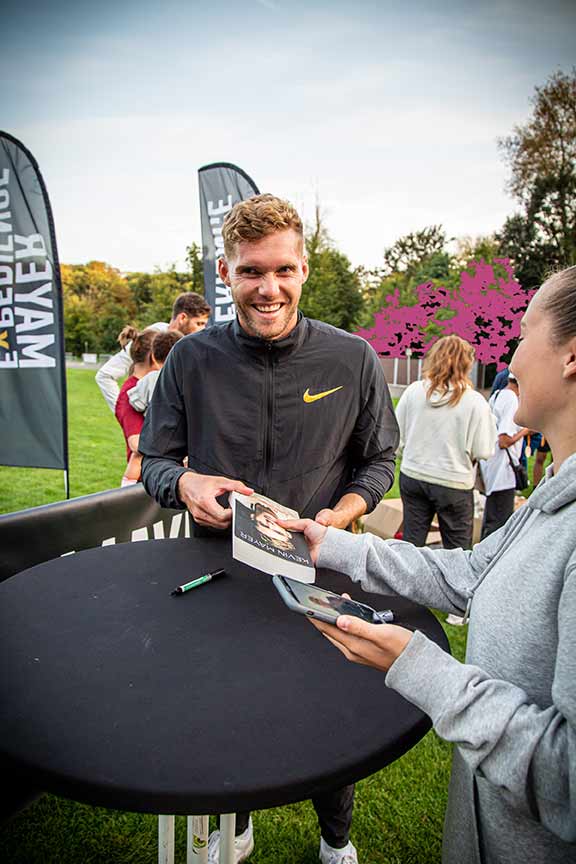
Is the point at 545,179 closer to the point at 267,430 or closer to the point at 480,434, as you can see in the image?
the point at 480,434

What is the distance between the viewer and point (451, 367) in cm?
402

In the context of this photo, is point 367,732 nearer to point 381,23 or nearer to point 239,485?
point 239,485

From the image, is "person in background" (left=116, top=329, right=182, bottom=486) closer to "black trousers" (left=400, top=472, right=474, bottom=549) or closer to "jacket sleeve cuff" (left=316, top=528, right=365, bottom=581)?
"black trousers" (left=400, top=472, right=474, bottom=549)

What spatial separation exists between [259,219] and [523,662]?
5.36 feet

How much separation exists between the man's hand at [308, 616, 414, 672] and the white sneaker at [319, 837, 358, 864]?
5.12 feet

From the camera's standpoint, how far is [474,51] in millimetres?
13359

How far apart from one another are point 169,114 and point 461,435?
20.3 meters

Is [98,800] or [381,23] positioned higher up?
[381,23]

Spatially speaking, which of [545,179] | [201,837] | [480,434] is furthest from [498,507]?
[545,179]

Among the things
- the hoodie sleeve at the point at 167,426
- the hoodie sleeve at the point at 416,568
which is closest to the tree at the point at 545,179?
the hoodie sleeve at the point at 167,426

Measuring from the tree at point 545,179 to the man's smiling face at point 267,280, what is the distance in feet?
70.4

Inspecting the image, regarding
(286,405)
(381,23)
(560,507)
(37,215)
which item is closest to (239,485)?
(286,405)

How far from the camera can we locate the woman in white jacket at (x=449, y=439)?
4031 millimetres

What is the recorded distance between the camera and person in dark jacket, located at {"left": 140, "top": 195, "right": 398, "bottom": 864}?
1892 millimetres
